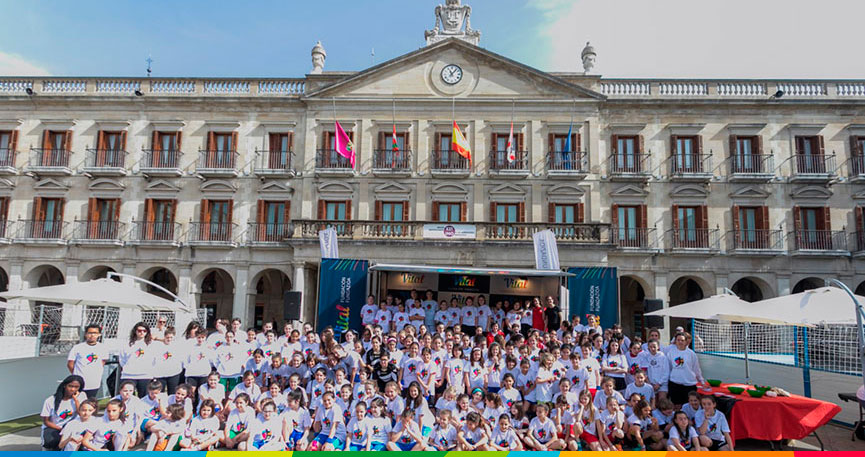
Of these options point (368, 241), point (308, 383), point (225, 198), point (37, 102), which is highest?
point (37, 102)

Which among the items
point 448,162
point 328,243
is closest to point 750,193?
point 448,162

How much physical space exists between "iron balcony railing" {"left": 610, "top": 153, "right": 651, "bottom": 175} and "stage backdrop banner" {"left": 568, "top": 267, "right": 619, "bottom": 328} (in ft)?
29.1

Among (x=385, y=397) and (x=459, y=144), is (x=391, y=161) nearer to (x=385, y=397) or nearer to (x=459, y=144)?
(x=459, y=144)

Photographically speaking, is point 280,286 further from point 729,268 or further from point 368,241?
point 729,268

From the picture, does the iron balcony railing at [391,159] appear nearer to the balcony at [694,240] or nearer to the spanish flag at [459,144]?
the spanish flag at [459,144]

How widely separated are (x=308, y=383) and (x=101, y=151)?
2232 centimetres

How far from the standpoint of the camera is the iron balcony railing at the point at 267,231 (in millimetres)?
25141

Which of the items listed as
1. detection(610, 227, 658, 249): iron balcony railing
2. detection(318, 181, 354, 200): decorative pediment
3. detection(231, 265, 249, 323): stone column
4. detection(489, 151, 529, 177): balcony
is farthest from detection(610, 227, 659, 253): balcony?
detection(231, 265, 249, 323): stone column

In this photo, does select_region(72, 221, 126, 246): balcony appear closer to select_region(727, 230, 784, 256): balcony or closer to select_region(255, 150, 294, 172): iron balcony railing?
select_region(255, 150, 294, 172): iron balcony railing

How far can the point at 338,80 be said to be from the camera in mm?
25781

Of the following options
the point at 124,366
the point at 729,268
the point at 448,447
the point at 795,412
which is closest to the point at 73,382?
the point at 124,366

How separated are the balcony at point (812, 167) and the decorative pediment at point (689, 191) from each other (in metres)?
3.94

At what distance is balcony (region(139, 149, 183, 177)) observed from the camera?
84.0 ft

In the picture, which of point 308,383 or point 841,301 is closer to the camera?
point 308,383
